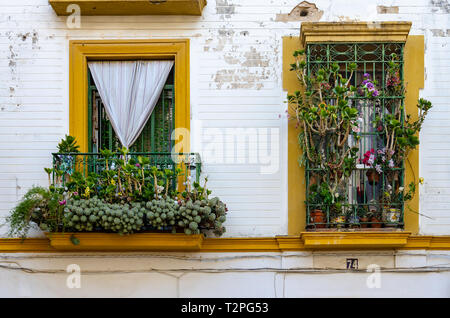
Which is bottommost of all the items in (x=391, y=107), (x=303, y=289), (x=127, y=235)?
(x=303, y=289)

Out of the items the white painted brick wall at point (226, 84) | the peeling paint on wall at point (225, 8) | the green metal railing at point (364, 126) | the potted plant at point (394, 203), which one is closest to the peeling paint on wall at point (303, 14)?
the white painted brick wall at point (226, 84)

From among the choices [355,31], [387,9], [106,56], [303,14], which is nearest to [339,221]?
[355,31]

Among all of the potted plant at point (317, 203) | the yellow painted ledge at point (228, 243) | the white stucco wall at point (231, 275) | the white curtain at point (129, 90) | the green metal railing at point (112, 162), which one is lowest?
the white stucco wall at point (231, 275)

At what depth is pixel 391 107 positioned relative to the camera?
1046cm

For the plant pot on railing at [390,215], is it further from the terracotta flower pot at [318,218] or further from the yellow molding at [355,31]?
the yellow molding at [355,31]

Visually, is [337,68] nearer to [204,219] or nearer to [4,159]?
[204,219]

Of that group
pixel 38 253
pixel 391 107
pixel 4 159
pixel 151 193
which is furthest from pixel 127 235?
pixel 391 107

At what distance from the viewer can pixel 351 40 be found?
10383 millimetres

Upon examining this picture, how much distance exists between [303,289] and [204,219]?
63.1 inches

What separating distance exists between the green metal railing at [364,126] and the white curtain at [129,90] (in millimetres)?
2112

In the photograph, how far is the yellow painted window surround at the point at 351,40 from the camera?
405 inches

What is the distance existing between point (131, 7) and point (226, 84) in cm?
163

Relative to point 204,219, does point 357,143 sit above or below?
above

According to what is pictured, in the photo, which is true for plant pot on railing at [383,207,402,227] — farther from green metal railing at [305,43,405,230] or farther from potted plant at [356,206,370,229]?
potted plant at [356,206,370,229]
